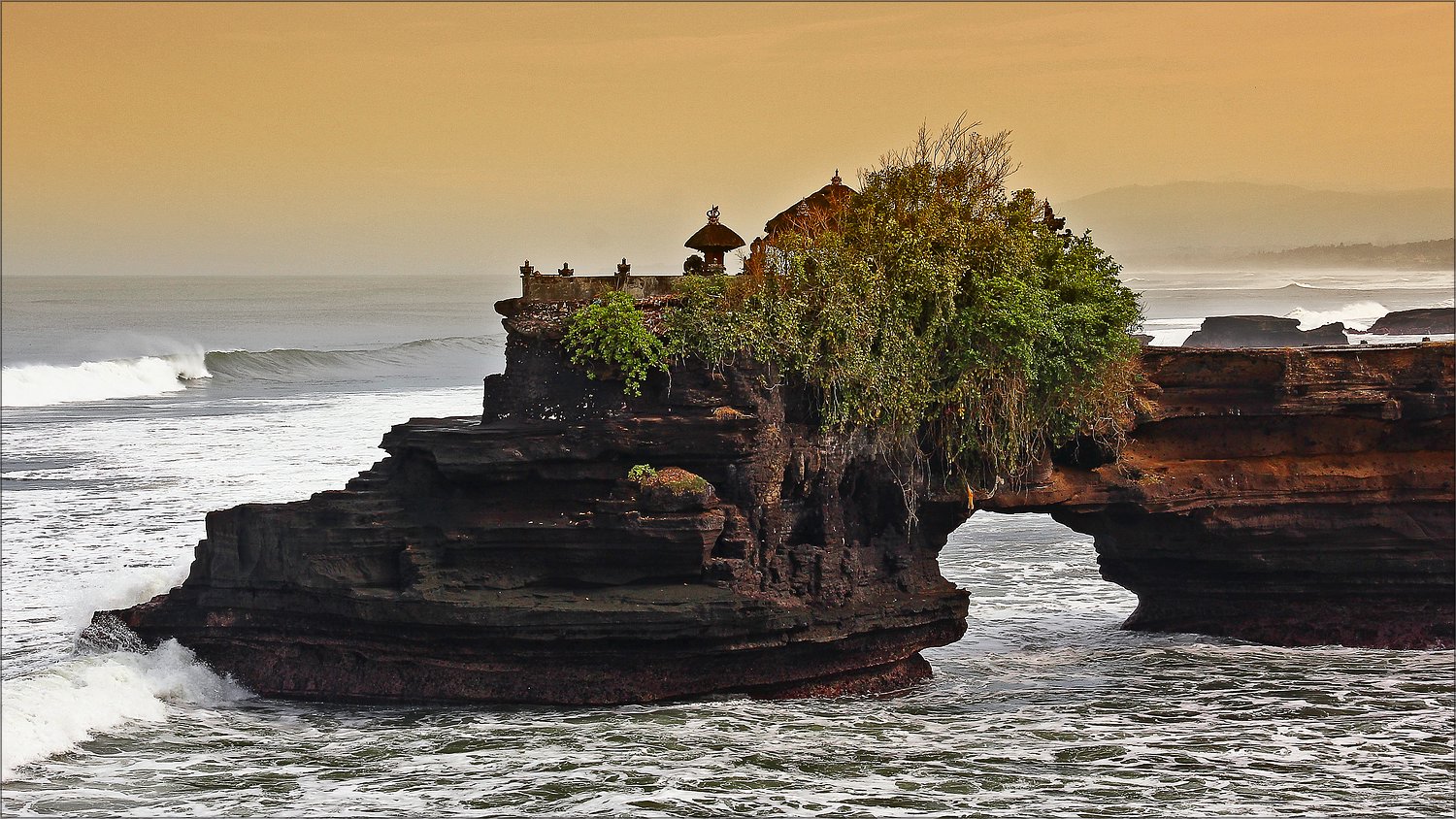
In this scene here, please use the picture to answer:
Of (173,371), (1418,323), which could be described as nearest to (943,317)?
(1418,323)

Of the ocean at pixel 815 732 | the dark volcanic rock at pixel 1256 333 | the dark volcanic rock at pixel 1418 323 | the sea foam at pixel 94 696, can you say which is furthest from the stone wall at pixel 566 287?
the dark volcanic rock at pixel 1418 323

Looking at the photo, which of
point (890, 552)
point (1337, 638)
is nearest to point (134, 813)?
point (890, 552)

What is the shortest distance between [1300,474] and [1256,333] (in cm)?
4356

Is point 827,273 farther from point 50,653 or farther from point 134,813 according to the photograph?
point 50,653

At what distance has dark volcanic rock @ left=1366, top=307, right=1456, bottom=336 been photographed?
57.3 metres

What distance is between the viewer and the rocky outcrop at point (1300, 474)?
1948 centimetres

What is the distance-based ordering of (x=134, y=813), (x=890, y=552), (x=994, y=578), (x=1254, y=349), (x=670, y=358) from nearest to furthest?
(x=134, y=813) → (x=670, y=358) → (x=890, y=552) → (x=1254, y=349) → (x=994, y=578)

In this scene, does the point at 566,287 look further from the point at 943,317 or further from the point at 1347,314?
the point at 1347,314

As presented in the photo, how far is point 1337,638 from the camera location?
20531 mm

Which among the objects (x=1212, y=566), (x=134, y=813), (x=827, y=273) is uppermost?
(x=827, y=273)

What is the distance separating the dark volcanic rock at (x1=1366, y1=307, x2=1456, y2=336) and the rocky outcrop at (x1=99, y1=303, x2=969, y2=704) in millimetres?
45913

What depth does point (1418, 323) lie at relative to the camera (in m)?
60.2

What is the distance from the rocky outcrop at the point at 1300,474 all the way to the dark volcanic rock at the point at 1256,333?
119 feet

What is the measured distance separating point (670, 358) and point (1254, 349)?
316 inches
